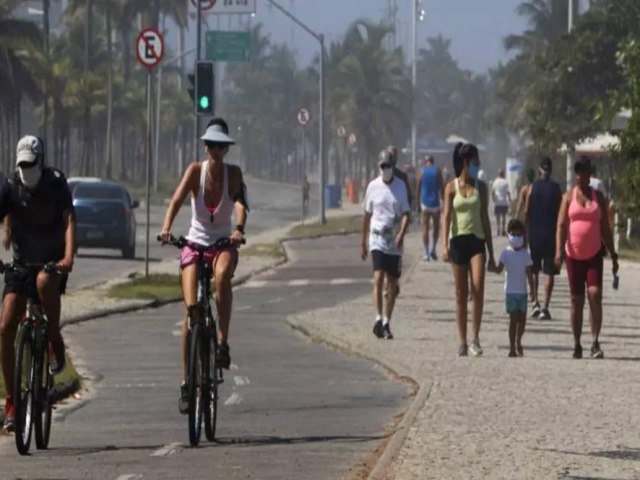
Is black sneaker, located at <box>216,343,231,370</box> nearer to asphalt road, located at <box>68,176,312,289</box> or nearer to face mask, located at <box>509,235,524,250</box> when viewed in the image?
face mask, located at <box>509,235,524,250</box>

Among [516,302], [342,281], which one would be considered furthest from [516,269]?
[342,281]

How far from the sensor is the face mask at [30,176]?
12406 millimetres

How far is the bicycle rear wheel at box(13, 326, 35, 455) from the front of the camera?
11961 mm

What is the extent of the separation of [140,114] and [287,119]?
190ft

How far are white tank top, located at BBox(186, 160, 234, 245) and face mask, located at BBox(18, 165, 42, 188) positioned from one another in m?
1.04

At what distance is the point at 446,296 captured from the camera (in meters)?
28.3

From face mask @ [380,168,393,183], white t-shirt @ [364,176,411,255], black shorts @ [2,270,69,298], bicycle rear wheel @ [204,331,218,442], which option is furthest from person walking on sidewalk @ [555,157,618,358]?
black shorts @ [2,270,69,298]

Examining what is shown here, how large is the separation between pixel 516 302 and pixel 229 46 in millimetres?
28338

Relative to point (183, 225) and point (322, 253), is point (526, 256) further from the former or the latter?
point (183, 225)

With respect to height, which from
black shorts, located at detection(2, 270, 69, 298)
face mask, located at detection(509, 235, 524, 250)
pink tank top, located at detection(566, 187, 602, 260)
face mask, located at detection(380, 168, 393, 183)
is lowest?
face mask, located at detection(509, 235, 524, 250)

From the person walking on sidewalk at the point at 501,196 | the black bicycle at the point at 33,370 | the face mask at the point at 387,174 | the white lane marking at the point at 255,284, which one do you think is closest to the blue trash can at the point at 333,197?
the person walking on sidewalk at the point at 501,196

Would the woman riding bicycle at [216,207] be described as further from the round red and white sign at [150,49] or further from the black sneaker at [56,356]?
the round red and white sign at [150,49]

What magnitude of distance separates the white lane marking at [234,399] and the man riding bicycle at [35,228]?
2.97 metres

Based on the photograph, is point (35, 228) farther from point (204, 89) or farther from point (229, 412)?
point (204, 89)
